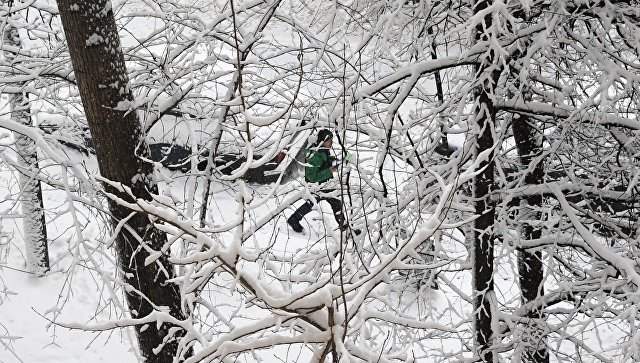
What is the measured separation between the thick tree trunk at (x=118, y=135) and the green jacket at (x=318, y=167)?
72.9 inches

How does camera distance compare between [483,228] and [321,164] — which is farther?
[321,164]

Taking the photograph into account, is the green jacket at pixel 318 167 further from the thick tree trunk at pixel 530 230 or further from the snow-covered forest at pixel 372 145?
Answer: the thick tree trunk at pixel 530 230

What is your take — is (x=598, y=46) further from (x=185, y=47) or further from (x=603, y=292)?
(x=185, y=47)

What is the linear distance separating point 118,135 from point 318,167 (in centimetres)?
272

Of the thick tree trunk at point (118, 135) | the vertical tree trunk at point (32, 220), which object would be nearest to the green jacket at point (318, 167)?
the thick tree trunk at point (118, 135)

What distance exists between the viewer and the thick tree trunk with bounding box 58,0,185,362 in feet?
13.0

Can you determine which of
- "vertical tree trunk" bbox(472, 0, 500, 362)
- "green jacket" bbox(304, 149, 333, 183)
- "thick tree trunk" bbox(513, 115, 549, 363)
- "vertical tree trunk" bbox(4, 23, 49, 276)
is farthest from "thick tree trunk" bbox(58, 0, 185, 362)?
"vertical tree trunk" bbox(4, 23, 49, 276)

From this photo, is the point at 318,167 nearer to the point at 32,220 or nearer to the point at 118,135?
the point at 118,135

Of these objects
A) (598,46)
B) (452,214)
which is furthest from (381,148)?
(598,46)

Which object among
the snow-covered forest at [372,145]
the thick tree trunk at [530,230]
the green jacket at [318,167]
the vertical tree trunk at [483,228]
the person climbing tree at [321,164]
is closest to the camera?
the snow-covered forest at [372,145]

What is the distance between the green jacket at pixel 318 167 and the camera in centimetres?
593

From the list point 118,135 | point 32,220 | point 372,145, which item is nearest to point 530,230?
point 372,145

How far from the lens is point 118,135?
4148mm

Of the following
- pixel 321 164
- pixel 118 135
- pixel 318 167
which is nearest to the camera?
pixel 118 135
